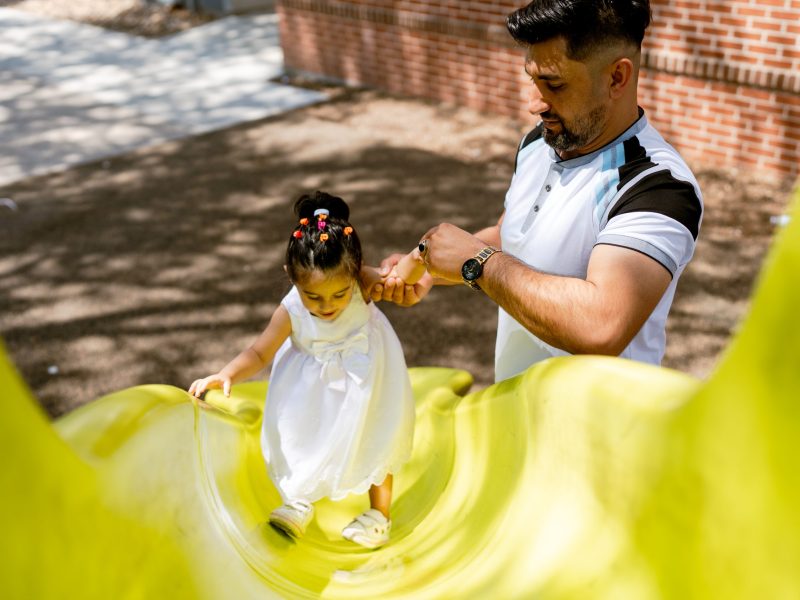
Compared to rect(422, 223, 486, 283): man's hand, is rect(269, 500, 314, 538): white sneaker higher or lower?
lower

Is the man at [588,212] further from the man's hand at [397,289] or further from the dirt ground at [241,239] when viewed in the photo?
the dirt ground at [241,239]

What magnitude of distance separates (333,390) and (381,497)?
32cm

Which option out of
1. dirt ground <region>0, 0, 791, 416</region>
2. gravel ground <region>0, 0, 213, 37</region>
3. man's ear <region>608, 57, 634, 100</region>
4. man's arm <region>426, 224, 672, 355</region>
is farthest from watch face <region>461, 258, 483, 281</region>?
gravel ground <region>0, 0, 213, 37</region>

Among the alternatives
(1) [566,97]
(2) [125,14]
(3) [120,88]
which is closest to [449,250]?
(1) [566,97]

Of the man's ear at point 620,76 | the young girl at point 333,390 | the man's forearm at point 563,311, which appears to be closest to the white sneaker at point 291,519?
the young girl at point 333,390

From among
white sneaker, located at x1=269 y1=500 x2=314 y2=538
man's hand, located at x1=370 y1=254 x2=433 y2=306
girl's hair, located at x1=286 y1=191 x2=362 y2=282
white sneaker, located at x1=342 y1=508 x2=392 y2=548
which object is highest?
girl's hair, located at x1=286 y1=191 x2=362 y2=282

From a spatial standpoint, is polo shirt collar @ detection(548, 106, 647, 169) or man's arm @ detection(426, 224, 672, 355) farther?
polo shirt collar @ detection(548, 106, 647, 169)

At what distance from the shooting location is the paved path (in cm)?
723

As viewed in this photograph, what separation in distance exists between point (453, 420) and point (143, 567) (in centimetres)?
105

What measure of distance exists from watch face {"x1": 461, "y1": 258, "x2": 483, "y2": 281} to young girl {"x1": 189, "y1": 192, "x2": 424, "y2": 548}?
352 mm

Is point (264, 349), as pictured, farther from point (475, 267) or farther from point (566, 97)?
point (566, 97)

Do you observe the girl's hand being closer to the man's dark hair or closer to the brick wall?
the man's dark hair

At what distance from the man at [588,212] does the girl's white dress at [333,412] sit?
405 mm

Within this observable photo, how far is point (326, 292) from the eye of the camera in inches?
87.0
